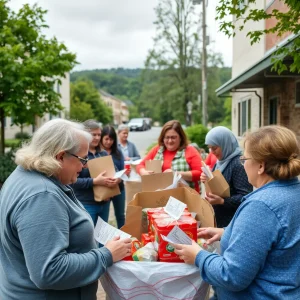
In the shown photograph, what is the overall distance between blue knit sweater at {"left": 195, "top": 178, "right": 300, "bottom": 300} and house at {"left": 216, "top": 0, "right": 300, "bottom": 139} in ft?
15.7

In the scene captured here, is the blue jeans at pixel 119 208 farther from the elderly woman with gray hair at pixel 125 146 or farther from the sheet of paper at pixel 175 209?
A: the sheet of paper at pixel 175 209

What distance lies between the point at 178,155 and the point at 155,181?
3.62 ft

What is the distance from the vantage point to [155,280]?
1.97 metres

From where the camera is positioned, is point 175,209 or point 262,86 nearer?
point 175,209

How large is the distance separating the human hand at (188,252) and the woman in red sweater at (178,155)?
221cm

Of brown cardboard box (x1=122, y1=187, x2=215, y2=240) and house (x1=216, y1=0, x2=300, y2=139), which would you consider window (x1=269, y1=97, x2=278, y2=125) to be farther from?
brown cardboard box (x1=122, y1=187, x2=215, y2=240)

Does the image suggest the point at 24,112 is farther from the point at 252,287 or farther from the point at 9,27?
the point at 252,287

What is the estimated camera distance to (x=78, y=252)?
1.86 meters

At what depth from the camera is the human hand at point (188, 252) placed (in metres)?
1.90

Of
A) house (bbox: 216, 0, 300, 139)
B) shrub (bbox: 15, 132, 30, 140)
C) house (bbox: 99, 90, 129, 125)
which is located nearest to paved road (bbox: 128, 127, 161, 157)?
shrub (bbox: 15, 132, 30, 140)

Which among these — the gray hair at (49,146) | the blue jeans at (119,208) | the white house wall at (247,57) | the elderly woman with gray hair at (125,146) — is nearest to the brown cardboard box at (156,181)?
the gray hair at (49,146)

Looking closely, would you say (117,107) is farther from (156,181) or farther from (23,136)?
(156,181)

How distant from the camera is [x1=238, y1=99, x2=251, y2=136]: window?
571 inches

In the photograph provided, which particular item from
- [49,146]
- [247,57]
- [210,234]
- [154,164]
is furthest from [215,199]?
[247,57]
